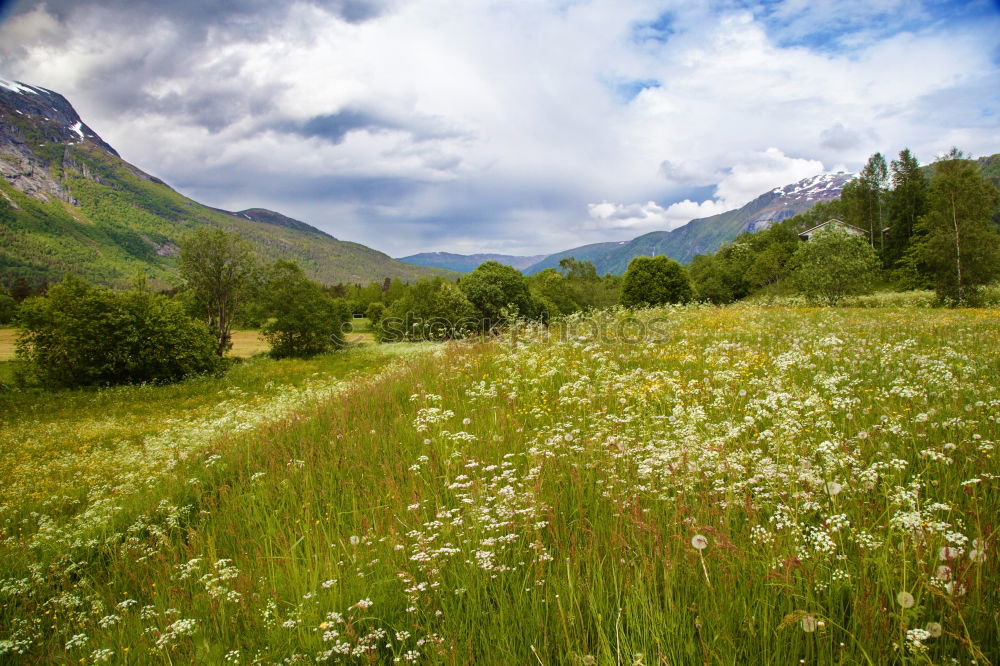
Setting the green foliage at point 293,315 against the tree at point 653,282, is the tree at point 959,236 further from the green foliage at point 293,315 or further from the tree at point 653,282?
the green foliage at point 293,315

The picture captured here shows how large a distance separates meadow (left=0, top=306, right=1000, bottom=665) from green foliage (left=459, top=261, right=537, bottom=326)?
5467cm

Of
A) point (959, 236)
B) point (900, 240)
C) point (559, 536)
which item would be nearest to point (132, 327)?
point (559, 536)

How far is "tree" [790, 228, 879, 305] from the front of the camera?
32156 mm

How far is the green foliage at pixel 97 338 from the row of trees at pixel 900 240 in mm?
49562

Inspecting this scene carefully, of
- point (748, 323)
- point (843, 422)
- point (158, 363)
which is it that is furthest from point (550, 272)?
point (843, 422)

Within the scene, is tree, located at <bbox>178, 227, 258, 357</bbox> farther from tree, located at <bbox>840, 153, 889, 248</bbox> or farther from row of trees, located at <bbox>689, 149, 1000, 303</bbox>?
tree, located at <bbox>840, 153, 889, 248</bbox>

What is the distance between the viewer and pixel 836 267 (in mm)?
32312

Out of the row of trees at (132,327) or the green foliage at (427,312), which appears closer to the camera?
the row of trees at (132,327)

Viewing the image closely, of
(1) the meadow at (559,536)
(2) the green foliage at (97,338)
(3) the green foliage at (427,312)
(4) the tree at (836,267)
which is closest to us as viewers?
(1) the meadow at (559,536)

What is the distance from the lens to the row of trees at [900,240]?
29750 millimetres

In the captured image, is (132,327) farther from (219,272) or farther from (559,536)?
(559,536)

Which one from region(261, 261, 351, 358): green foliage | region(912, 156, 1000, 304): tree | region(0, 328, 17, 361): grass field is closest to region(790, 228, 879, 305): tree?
region(912, 156, 1000, 304): tree

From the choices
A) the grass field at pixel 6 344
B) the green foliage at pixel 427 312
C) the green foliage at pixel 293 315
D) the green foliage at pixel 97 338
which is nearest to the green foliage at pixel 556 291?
the green foliage at pixel 427 312

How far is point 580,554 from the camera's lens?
→ 103 inches
